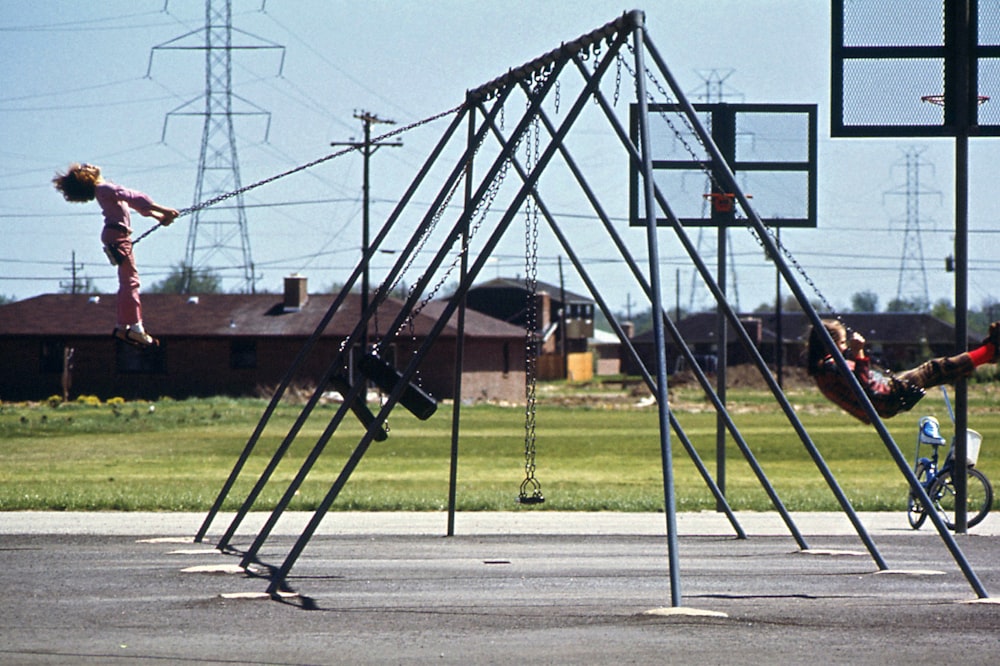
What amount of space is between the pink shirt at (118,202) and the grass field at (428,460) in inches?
242

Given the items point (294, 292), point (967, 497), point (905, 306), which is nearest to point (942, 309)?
point (905, 306)

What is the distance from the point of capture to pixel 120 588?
9688mm

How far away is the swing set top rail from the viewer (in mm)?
9367

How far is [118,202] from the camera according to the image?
10.7 metres

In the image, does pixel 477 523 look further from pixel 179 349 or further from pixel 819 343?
pixel 179 349

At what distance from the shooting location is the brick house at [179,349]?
54812 mm

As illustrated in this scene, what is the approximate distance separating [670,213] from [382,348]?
2.54 meters

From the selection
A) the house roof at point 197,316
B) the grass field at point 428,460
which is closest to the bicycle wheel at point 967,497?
the grass field at point 428,460

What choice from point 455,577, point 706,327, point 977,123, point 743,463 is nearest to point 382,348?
point 455,577

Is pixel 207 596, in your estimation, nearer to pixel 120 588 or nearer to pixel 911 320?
pixel 120 588

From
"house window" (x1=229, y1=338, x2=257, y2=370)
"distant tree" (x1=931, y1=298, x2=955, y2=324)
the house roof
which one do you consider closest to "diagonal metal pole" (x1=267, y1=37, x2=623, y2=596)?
the house roof

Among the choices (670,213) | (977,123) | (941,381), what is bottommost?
(941,381)

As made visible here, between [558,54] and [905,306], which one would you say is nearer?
[558,54]

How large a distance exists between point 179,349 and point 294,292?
22.7 feet
